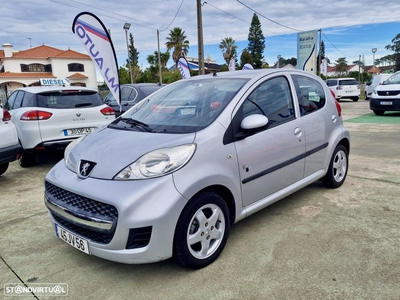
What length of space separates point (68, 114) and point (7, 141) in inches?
48.3

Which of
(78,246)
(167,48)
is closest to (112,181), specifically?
(78,246)

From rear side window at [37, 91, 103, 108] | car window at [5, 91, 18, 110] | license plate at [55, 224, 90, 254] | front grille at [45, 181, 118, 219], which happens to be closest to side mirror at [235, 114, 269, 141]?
front grille at [45, 181, 118, 219]

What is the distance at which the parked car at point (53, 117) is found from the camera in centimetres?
545

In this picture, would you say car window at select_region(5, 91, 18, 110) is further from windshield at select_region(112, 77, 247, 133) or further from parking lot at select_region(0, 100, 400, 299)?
windshield at select_region(112, 77, 247, 133)

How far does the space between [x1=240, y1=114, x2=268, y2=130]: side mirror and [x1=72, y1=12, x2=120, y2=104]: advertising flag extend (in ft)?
15.1

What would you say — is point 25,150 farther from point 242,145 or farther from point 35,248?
point 242,145

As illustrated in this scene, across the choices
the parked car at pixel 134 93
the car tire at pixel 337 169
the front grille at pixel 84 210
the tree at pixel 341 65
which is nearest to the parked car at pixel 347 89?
the parked car at pixel 134 93

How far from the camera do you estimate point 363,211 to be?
3502 millimetres

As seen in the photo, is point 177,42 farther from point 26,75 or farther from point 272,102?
point 272,102

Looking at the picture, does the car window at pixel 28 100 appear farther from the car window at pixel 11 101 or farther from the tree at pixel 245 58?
the tree at pixel 245 58

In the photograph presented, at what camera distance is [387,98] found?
11.6m

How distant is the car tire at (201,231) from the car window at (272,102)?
2.83 feet

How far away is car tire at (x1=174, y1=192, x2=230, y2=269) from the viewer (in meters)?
2.34

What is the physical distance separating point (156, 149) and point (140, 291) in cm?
103
